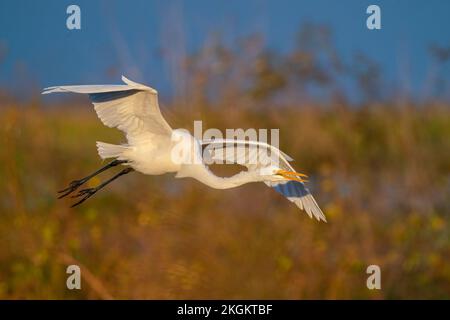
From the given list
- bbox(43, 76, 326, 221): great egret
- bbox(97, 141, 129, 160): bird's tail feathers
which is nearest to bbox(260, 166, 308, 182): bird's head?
bbox(43, 76, 326, 221): great egret

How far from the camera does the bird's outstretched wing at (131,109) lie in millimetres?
5887

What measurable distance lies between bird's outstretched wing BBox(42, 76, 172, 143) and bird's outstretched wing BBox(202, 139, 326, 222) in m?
0.46

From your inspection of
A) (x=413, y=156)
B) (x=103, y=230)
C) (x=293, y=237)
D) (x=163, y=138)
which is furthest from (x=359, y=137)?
(x=163, y=138)

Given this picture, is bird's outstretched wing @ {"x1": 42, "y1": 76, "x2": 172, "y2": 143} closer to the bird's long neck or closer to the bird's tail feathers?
the bird's tail feathers

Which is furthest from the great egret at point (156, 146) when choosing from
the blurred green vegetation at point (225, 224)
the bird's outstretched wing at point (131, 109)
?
the blurred green vegetation at point (225, 224)

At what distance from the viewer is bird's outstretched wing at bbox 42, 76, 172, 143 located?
5.89 meters

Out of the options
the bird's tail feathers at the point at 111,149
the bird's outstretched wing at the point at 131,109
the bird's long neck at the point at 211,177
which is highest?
the bird's outstretched wing at the point at 131,109

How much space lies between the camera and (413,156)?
10805mm

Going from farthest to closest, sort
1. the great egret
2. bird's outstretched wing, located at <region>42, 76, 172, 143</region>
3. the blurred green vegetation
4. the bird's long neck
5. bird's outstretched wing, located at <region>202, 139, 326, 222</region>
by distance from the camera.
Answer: the blurred green vegetation, bird's outstretched wing, located at <region>202, 139, 326, 222</region>, the bird's long neck, the great egret, bird's outstretched wing, located at <region>42, 76, 172, 143</region>

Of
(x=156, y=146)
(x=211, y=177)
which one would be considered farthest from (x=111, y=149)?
(x=211, y=177)

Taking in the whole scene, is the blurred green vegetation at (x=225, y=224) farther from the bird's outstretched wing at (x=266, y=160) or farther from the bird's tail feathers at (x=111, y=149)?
the bird's tail feathers at (x=111, y=149)

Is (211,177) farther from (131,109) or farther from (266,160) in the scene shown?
(131,109)

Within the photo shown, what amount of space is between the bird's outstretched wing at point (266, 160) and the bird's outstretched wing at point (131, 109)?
46 centimetres

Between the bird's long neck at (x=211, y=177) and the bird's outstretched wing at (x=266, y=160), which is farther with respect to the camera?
the bird's outstretched wing at (x=266, y=160)
